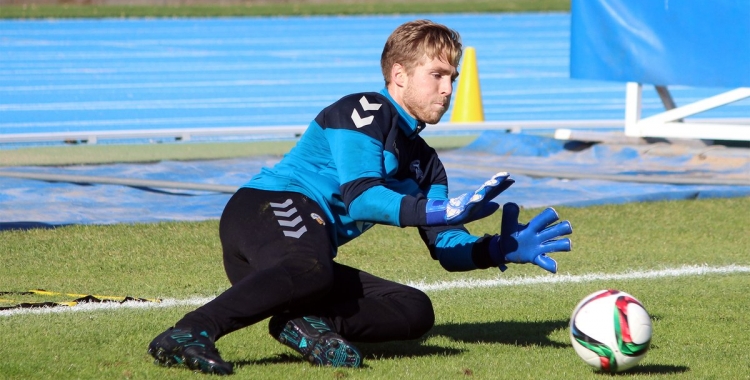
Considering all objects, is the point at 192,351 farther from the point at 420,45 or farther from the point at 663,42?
the point at 663,42

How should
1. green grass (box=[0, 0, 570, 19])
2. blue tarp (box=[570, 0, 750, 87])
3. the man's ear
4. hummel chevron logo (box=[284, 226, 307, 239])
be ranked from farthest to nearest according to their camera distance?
green grass (box=[0, 0, 570, 19]) < blue tarp (box=[570, 0, 750, 87]) < the man's ear < hummel chevron logo (box=[284, 226, 307, 239])

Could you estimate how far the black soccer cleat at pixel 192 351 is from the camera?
156 inches

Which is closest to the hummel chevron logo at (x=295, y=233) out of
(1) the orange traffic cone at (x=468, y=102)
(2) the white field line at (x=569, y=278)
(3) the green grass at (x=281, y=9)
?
(2) the white field line at (x=569, y=278)

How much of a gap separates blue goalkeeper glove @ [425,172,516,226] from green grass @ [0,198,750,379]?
57 centimetres

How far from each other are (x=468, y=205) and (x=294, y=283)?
26.6 inches

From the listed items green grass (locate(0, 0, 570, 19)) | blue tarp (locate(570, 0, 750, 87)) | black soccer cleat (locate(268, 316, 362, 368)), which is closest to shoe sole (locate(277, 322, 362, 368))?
black soccer cleat (locate(268, 316, 362, 368))

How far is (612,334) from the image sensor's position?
415 centimetres

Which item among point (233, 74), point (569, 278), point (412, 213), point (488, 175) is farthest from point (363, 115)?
point (233, 74)

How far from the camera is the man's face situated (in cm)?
432

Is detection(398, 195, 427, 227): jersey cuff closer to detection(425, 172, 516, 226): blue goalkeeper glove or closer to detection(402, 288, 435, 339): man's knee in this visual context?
detection(425, 172, 516, 226): blue goalkeeper glove

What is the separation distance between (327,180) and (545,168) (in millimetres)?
6057

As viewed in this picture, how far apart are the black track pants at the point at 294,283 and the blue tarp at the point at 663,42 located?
6.10 metres

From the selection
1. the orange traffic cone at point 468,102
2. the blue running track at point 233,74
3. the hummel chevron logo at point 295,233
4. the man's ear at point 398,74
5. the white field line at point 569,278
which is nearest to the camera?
the hummel chevron logo at point 295,233

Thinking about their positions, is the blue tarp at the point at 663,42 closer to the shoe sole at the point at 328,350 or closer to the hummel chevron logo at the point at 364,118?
the hummel chevron logo at the point at 364,118
